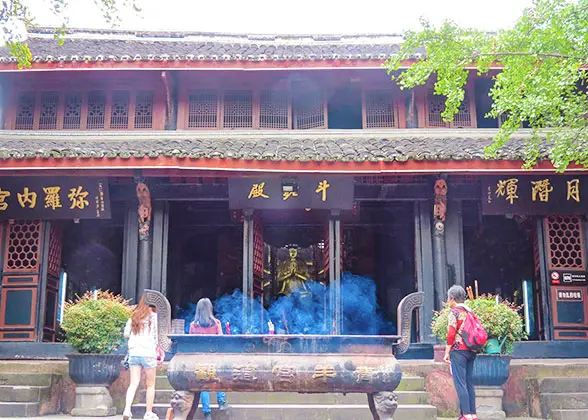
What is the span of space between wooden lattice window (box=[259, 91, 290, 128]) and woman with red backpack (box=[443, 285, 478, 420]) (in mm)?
6262

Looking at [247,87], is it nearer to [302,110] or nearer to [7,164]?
[302,110]

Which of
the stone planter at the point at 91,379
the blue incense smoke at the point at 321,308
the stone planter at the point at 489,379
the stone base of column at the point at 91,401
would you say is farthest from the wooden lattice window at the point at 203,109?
the stone planter at the point at 489,379

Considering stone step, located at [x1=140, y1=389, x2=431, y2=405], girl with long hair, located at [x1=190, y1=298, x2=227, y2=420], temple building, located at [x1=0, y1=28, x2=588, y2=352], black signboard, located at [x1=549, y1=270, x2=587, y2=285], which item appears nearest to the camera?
girl with long hair, located at [x1=190, y1=298, x2=227, y2=420]

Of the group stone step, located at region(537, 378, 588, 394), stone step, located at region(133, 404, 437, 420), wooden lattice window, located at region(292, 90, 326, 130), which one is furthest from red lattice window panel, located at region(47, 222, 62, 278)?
stone step, located at region(537, 378, 588, 394)

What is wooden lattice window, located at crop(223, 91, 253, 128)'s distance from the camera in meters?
12.1

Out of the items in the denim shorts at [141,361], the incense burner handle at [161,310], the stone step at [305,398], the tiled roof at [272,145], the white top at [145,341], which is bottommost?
the stone step at [305,398]

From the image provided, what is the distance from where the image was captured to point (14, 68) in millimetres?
Result: 11594

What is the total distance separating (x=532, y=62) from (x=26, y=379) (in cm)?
738

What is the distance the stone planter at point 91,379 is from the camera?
8234 millimetres

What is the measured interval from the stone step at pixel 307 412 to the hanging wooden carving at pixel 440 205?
355cm

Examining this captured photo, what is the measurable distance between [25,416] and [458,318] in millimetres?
5264

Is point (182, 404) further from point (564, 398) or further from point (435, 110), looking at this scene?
point (435, 110)

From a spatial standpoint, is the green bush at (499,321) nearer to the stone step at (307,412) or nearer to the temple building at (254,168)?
the temple building at (254,168)

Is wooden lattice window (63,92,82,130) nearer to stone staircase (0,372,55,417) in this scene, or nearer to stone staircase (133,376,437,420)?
stone staircase (0,372,55,417)
